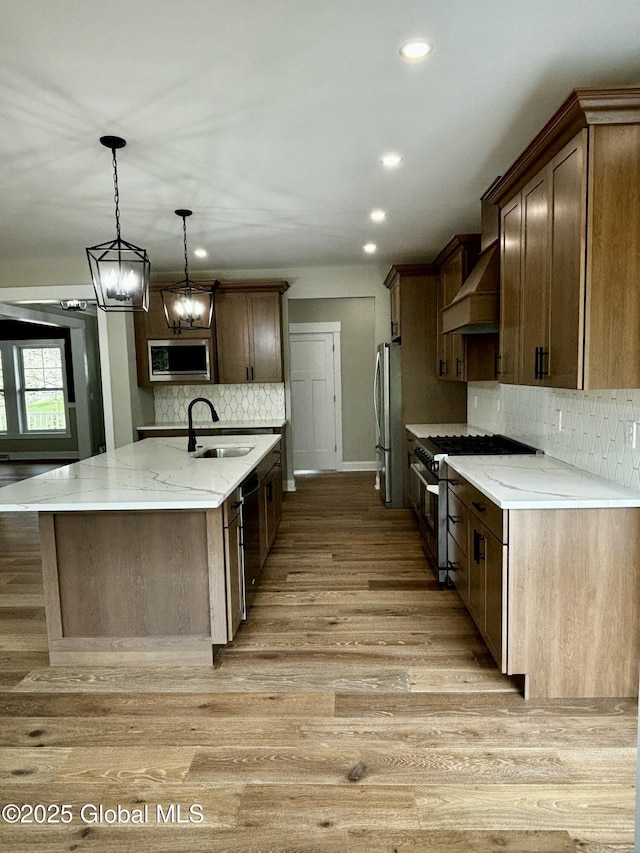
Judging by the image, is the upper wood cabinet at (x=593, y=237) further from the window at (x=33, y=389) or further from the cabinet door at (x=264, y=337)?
the window at (x=33, y=389)

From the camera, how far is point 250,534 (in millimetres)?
3160

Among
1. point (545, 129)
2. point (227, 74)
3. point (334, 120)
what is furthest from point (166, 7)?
point (545, 129)

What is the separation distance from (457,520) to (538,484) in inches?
30.1

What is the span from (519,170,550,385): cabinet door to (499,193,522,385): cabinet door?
76 mm

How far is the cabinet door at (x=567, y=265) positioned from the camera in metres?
2.03

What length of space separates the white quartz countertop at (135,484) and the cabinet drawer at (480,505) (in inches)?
48.2

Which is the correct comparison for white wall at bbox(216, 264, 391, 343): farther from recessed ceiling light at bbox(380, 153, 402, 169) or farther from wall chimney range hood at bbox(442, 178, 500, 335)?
recessed ceiling light at bbox(380, 153, 402, 169)

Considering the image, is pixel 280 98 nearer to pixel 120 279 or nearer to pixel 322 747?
pixel 120 279

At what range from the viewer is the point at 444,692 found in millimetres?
2340

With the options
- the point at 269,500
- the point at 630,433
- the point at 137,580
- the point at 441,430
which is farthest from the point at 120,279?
the point at 441,430

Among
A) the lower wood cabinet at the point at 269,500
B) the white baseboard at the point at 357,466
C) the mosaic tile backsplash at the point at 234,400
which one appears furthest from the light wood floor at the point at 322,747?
the white baseboard at the point at 357,466

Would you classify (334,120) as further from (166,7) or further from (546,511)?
(546,511)

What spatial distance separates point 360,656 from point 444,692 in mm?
481

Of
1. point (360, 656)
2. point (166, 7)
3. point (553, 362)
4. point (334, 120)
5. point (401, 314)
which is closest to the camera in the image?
point (166, 7)
